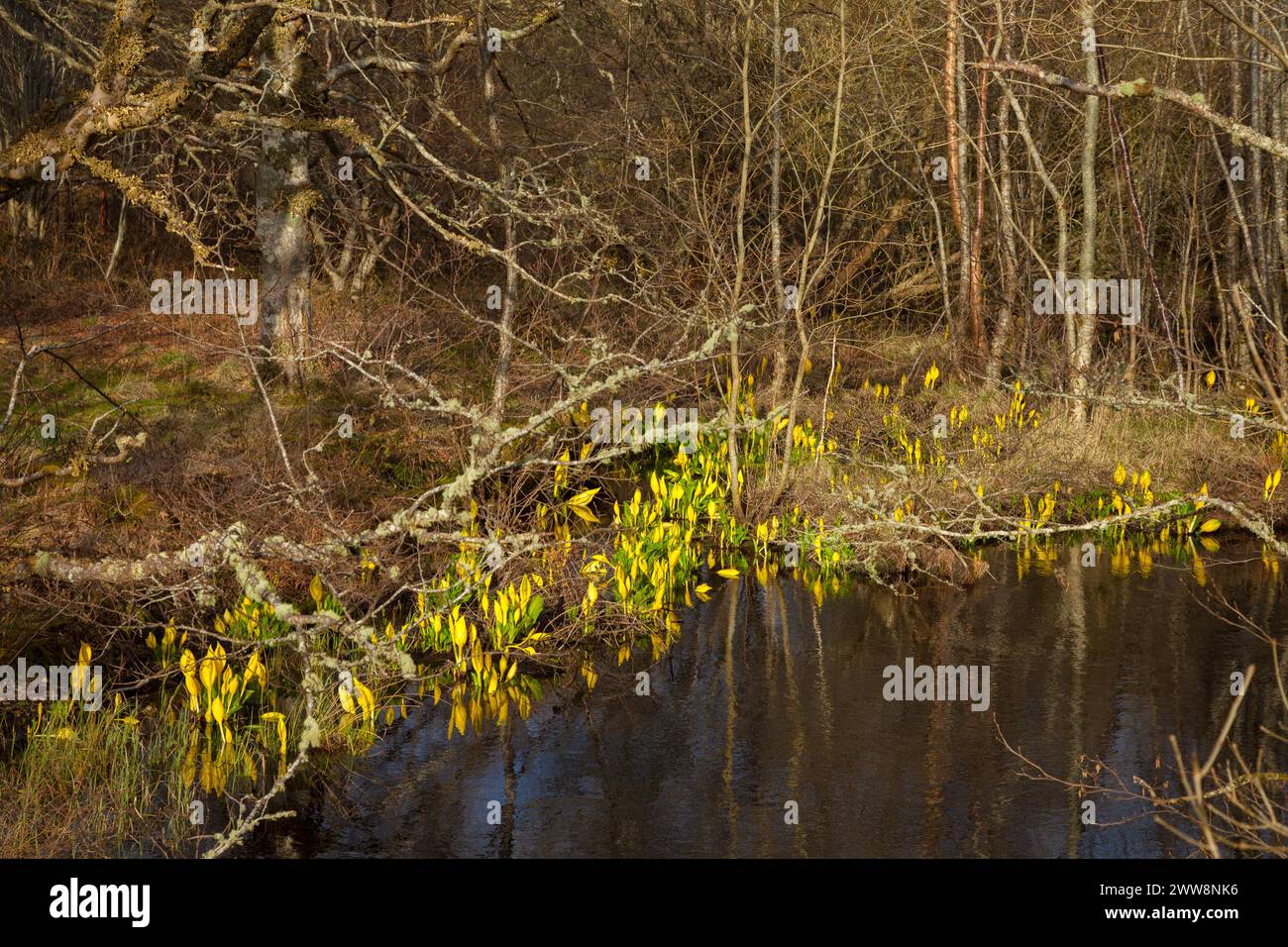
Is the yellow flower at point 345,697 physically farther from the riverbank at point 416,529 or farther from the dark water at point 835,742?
the dark water at point 835,742

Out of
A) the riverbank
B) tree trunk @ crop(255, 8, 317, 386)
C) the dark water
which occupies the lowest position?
the dark water

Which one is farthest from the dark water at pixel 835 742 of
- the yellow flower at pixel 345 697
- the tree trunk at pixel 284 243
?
the tree trunk at pixel 284 243

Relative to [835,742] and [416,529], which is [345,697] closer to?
[416,529]

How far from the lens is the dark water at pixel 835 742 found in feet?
20.4

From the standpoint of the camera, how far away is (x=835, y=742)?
7.42 metres

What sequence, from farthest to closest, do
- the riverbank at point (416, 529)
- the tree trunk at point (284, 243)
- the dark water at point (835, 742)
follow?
the tree trunk at point (284, 243), the riverbank at point (416, 529), the dark water at point (835, 742)

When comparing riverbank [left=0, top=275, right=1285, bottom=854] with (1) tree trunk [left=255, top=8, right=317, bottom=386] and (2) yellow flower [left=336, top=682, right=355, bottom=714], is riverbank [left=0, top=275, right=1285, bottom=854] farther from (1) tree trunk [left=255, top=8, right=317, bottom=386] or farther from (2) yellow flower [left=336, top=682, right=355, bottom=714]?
(1) tree trunk [left=255, top=8, right=317, bottom=386]

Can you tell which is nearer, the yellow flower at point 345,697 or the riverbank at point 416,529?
the yellow flower at point 345,697

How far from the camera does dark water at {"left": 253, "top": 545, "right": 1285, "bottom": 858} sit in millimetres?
6207

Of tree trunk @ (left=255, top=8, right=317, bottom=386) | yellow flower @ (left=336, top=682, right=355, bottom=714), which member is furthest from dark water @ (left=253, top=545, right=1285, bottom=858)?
tree trunk @ (left=255, top=8, right=317, bottom=386)

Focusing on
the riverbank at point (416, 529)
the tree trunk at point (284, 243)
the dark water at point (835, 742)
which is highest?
the tree trunk at point (284, 243)

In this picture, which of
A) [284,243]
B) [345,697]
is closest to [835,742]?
[345,697]
